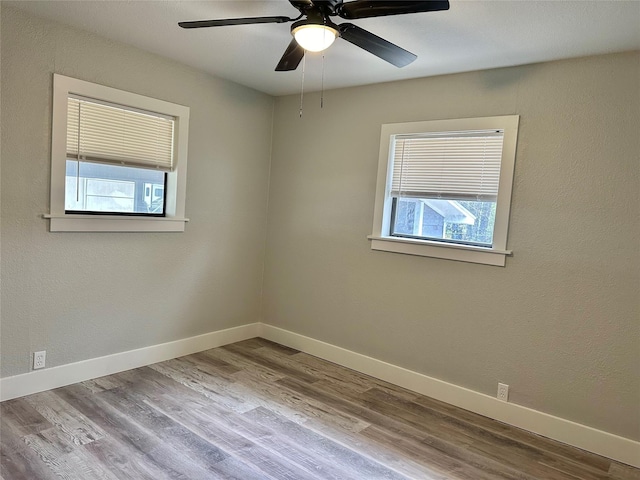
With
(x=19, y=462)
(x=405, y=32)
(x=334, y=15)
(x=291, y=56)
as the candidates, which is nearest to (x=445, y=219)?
(x=405, y=32)

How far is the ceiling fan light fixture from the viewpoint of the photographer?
76.7 inches

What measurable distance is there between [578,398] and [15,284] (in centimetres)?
374

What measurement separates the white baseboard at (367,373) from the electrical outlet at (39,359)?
1.4 inches

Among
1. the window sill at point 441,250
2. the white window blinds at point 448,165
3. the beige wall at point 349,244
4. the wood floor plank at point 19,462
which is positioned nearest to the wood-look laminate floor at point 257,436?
the wood floor plank at point 19,462

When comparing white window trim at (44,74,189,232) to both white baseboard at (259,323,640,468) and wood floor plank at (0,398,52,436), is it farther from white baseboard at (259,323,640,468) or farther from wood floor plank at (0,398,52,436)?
white baseboard at (259,323,640,468)

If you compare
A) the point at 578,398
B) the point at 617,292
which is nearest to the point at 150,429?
the point at 578,398

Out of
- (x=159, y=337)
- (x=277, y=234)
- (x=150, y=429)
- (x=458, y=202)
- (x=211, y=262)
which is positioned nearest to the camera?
(x=150, y=429)

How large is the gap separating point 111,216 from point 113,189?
0.24 metres

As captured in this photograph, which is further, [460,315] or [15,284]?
[460,315]

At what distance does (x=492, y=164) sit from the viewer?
3070 mm

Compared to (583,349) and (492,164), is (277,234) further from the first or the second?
(583,349)

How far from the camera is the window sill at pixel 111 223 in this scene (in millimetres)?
2924

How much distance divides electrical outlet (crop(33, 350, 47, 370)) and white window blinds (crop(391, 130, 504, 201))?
9.43 ft

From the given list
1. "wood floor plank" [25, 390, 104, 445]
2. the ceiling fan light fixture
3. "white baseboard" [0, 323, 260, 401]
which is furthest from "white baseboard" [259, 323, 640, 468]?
the ceiling fan light fixture
